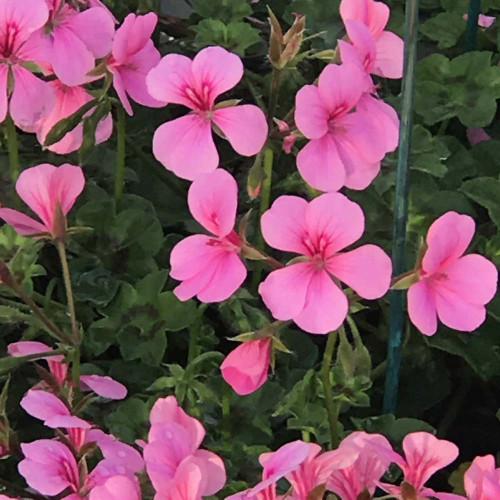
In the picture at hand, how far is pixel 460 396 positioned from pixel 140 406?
12.8 inches

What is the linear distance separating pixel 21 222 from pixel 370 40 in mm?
286

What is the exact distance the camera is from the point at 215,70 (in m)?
0.58

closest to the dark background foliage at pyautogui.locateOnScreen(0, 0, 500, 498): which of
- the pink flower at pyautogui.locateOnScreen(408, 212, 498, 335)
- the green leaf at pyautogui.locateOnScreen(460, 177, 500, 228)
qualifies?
the green leaf at pyautogui.locateOnScreen(460, 177, 500, 228)

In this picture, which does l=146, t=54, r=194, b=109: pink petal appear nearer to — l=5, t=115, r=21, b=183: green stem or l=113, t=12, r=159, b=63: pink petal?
Answer: l=113, t=12, r=159, b=63: pink petal

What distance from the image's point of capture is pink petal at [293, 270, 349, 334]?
533 millimetres

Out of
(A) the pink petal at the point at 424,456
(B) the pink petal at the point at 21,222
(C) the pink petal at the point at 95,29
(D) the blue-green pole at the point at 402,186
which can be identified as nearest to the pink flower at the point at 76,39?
(C) the pink petal at the point at 95,29

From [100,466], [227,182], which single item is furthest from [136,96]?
[100,466]

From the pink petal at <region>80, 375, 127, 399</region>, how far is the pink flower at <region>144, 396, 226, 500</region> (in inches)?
3.8

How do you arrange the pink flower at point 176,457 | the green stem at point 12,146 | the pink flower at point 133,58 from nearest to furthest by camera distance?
the pink flower at point 176,457 < the pink flower at point 133,58 < the green stem at point 12,146

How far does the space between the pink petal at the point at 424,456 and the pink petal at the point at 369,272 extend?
132 mm

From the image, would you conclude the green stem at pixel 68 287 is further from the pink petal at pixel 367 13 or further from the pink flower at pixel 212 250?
A: the pink petal at pixel 367 13

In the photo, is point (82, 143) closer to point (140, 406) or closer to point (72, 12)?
point (72, 12)

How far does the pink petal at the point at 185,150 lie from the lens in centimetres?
58

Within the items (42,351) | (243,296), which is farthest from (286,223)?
(42,351)
